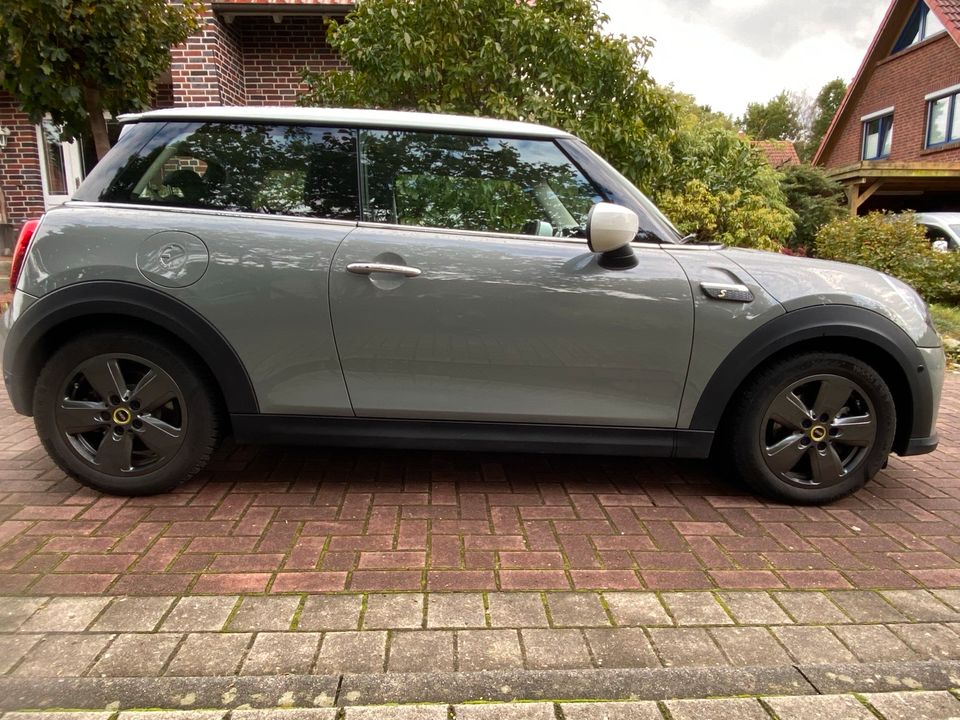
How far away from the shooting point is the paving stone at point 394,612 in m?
2.02

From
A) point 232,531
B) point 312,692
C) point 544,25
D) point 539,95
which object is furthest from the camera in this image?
point 539,95

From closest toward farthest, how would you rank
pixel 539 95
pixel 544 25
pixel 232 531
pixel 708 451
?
pixel 232 531
pixel 708 451
pixel 544 25
pixel 539 95

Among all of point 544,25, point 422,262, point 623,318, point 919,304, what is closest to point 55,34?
point 544,25

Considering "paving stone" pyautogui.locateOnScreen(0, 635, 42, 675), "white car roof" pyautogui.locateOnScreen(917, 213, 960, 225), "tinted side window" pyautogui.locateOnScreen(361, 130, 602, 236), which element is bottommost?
"paving stone" pyautogui.locateOnScreen(0, 635, 42, 675)

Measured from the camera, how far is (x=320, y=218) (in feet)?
9.13

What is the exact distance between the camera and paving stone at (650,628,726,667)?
1.89m

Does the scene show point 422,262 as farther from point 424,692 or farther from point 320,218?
point 424,692

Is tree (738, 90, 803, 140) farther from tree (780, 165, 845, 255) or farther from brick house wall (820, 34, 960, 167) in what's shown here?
tree (780, 165, 845, 255)

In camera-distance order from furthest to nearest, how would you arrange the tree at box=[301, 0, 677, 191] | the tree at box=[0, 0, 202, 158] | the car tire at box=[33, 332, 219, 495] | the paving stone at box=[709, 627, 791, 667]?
the tree at box=[301, 0, 677, 191]
the tree at box=[0, 0, 202, 158]
the car tire at box=[33, 332, 219, 495]
the paving stone at box=[709, 627, 791, 667]

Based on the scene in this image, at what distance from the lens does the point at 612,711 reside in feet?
5.55

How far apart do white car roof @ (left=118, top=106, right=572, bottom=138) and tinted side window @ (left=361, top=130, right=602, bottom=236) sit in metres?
0.04

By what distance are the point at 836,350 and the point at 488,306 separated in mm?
1618

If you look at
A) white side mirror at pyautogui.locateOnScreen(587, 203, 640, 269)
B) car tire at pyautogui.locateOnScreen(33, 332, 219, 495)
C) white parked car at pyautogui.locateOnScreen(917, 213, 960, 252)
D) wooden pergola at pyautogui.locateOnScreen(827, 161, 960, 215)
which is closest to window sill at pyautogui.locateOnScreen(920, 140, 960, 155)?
wooden pergola at pyautogui.locateOnScreen(827, 161, 960, 215)

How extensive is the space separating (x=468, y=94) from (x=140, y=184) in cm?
349
